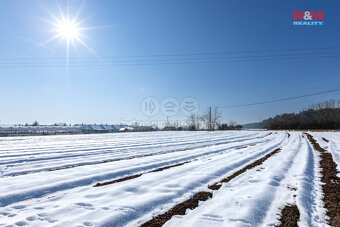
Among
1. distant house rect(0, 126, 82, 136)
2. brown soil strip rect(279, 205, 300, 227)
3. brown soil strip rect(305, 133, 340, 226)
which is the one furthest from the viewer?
distant house rect(0, 126, 82, 136)

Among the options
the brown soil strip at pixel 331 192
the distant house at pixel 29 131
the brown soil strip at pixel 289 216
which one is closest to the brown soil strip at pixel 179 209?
the brown soil strip at pixel 289 216

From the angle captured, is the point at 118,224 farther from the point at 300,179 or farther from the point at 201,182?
the point at 300,179

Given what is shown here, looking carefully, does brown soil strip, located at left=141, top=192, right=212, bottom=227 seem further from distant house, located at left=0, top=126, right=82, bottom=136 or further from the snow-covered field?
distant house, located at left=0, top=126, right=82, bottom=136

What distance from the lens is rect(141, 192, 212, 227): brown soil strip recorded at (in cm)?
200

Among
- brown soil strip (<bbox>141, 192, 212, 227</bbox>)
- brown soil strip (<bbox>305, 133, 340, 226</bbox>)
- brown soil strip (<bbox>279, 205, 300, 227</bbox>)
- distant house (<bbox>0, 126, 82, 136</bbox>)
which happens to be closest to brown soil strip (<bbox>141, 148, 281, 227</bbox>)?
brown soil strip (<bbox>141, 192, 212, 227</bbox>)

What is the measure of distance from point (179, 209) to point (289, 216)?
4.46ft

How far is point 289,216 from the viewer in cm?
208

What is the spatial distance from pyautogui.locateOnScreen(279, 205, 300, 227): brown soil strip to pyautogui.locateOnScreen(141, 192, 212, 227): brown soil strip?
1.00 meters

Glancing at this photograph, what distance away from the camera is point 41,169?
4430 millimetres

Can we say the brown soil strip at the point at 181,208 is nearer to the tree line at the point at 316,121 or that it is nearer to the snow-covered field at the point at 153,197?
the snow-covered field at the point at 153,197

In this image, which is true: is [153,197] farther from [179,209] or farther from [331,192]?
[331,192]

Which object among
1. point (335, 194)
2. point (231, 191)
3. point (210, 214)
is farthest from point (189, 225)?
point (335, 194)

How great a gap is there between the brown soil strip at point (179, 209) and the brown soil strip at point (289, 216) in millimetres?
998

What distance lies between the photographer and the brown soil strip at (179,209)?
2002 mm
